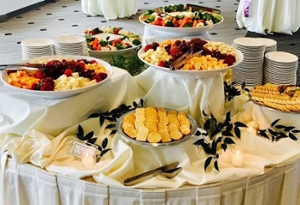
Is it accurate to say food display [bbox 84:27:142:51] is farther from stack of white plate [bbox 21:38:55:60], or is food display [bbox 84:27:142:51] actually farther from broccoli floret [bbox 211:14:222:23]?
broccoli floret [bbox 211:14:222:23]

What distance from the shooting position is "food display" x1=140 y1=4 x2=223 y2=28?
2.11 metres

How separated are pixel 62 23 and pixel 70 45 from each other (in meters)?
3.61

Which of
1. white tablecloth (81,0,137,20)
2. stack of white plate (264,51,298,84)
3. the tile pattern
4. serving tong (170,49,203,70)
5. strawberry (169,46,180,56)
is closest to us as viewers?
serving tong (170,49,203,70)

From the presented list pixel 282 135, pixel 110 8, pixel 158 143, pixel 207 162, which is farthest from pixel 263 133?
pixel 110 8

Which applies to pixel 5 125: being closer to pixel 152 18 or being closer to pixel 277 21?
pixel 152 18

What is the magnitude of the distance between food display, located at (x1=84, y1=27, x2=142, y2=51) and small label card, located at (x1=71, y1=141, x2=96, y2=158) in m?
0.79

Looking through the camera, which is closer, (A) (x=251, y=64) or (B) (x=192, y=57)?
(B) (x=192, y=57)

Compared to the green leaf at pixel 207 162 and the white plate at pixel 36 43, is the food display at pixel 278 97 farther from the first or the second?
the white plate at pixel 36 43

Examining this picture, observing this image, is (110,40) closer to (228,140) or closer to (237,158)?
(228,140)

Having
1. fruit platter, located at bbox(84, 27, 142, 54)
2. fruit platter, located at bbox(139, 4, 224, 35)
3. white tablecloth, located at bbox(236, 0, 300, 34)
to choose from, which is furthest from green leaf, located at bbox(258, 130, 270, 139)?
white tablecloth, located at bbox(236, 0, 300, 34)

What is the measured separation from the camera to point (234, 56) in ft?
5.45

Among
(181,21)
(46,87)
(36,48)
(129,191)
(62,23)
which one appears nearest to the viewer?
(129,191)

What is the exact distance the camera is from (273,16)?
4953 mm

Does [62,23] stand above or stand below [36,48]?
below
